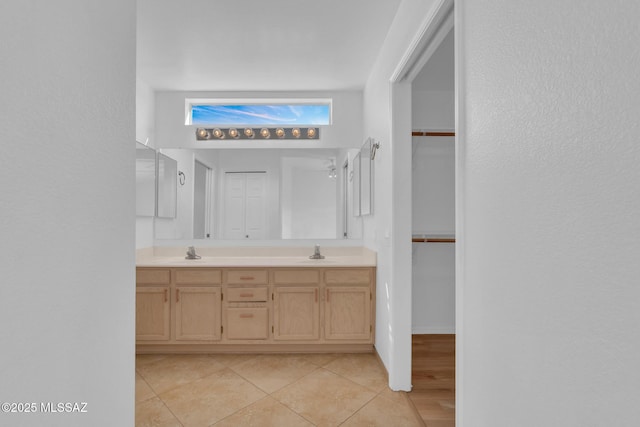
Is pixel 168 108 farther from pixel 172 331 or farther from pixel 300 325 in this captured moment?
pixel 300 325

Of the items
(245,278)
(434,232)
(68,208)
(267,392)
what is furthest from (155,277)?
(434,232)

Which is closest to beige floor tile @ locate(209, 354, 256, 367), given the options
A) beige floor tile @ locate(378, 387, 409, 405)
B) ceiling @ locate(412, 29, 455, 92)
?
beige floor tile @ locate(378, 387, 409, 405)

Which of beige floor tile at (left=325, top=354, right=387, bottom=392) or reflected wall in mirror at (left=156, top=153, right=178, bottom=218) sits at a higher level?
reflected wall in mirror at (left=156, top=153, right=178, bottom=218)

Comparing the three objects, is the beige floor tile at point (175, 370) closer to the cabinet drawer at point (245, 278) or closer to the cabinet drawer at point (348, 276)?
the cabinet drawer at point (245, 278)

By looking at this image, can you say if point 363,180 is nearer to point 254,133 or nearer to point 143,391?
point 254,133

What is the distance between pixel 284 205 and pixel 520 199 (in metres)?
2.96

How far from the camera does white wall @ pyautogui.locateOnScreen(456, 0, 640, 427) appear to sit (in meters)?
0.67

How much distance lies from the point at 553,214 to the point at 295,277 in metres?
A: 2.53

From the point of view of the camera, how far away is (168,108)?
3.85m

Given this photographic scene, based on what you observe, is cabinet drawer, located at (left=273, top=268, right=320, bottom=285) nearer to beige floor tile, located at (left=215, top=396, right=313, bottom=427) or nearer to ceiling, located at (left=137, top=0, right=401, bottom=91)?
beige floor tile, located at (left=215, top=396, right=313, bottom=427)

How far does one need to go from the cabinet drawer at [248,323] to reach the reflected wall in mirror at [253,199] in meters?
0.88

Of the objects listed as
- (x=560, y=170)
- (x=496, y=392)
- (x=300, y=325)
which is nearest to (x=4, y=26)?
(x=560, y=170)

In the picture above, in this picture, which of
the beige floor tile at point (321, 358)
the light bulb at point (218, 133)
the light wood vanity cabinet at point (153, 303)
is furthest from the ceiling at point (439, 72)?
the light wood vanity cabinet at point (153, 303)

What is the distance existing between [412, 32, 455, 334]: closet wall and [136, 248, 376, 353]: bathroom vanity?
90 centimetres
